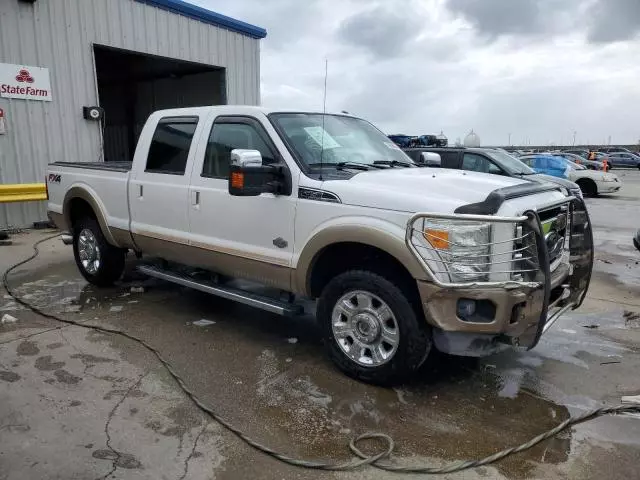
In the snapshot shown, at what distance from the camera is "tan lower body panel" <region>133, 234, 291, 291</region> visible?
166 inches

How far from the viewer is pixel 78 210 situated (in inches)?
254

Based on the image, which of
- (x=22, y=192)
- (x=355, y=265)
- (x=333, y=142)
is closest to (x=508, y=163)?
(x=333, y=142)

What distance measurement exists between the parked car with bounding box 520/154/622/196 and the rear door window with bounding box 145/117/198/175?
15943 millimetres

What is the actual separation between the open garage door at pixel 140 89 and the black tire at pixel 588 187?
1310 centimetres

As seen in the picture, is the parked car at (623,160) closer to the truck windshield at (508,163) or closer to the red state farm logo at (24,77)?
the truck windshield at (508,163)

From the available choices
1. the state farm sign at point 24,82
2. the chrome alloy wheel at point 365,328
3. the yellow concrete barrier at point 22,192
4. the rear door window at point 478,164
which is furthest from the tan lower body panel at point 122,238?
the rear door window at point 478,164

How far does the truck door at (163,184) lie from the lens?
4.90 meters

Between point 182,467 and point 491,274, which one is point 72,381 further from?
point 491,274

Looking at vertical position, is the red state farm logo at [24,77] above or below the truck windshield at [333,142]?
above

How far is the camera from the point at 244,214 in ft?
14.2

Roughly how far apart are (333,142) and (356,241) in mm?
1252

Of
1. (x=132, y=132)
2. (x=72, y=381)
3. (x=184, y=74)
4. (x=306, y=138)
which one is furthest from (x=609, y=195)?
(x=72, y=381)

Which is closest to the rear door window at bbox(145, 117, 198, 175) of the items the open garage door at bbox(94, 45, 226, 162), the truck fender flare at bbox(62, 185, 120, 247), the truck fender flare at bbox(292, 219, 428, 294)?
the truck fender flare at bbox(62, 185, 120, 247)

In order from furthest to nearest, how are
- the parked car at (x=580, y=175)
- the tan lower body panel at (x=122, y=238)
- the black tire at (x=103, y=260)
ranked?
the parked car at (x=580, y=175) → the black tire at (x=103, y=260) → the tan lower body panel at (x=122, y=238)
